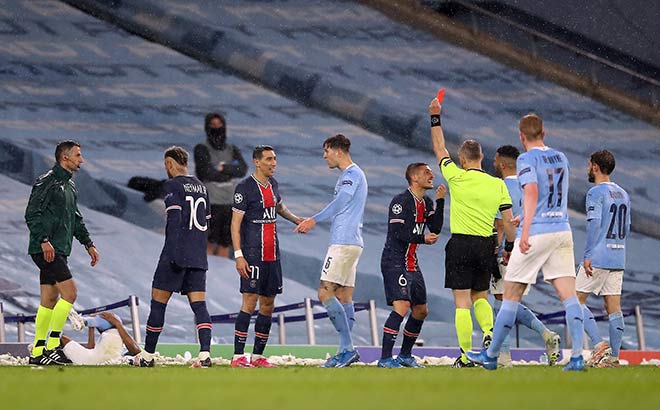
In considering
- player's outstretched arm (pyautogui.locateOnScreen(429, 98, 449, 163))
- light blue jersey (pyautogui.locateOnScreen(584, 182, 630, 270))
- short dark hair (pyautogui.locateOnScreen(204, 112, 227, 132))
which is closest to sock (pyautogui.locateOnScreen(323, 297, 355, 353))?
player's outstretched arm (pyautogui.locateOnScreen(429, 98, 449, 163))

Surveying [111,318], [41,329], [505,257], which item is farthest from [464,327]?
[41,329]

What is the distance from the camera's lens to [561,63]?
18.1 meters

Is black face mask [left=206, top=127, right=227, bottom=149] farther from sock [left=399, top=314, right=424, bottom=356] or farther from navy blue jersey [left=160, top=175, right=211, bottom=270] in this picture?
sock [left=399, top=314, right=424, bottom=356]

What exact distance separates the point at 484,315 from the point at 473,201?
90cm

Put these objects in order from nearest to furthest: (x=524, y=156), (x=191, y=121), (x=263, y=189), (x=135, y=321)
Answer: (x=524, y=156) < (x=263, y=189) < (x=135, y=321) < (x=191, y=121)

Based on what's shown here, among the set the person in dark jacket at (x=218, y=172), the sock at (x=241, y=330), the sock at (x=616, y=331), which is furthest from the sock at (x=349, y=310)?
the person in dark jacket at (x=218, y=172)

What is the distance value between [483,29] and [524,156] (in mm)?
10583

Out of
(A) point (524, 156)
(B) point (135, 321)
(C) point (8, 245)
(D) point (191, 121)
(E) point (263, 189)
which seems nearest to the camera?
(A) point (524, 156)

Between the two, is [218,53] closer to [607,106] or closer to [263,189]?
[607,106]

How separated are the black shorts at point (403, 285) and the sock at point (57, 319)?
2513 mm

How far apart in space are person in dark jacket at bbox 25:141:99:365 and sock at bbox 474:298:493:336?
3157 millimetres

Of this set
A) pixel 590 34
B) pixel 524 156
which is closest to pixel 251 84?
pixel 590 34

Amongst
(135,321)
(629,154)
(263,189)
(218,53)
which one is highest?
(218,53)

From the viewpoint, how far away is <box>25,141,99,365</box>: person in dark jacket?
9.64 meters
